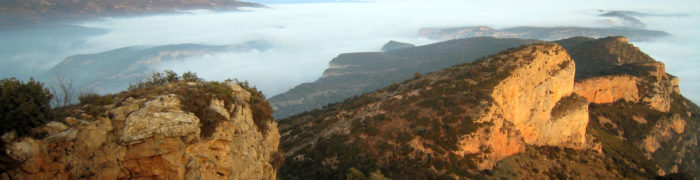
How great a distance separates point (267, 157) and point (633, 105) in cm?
5594

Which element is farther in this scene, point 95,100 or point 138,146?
A: point 95,100

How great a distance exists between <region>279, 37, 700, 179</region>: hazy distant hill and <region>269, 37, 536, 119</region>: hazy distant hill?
225 feet

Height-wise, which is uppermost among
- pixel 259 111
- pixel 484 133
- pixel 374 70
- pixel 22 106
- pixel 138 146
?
pixel 22 106

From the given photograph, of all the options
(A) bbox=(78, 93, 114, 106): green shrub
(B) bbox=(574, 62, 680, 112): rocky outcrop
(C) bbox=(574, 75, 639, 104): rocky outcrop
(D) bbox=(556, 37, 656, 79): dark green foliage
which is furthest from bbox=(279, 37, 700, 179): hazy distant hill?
(D) bbox=(556, 37, 656, 79): dark green foliage

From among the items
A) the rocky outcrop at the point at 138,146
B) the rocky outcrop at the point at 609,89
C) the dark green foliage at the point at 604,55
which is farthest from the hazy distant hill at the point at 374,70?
the rocky outcrop at the point at 138,146

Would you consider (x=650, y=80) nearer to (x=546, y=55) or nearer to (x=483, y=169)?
(x=546, y=55)

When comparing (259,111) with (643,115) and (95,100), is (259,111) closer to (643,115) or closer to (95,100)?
(95,100)

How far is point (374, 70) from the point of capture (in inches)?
5404

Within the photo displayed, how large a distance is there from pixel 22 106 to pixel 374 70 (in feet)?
428

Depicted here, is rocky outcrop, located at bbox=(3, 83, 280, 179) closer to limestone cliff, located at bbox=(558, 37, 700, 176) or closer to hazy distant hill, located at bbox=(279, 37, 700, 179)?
hazy distant hill, located at bbox=(279, 37, 700, 179)

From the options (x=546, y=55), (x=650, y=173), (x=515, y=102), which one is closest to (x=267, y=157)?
(x=515, y=102)

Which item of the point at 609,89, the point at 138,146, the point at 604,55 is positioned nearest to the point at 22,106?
the point at 138,146

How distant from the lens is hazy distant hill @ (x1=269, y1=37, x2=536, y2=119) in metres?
112

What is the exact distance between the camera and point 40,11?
18512 centimetres
